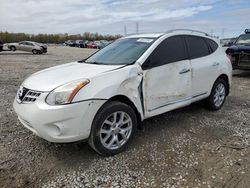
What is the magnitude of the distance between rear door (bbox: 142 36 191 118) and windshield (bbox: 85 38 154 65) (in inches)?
8.8

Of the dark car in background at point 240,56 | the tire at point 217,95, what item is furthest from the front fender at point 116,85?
the dark car in background at point 240,56

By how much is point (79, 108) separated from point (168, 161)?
1.36 m

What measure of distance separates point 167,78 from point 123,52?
852 mm

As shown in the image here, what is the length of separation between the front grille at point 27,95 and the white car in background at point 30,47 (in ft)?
94.1

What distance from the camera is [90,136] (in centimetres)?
348

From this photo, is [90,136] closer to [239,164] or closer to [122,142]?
[122,142]

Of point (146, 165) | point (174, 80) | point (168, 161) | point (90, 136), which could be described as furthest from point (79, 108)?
point (174, 80)

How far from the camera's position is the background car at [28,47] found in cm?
3086

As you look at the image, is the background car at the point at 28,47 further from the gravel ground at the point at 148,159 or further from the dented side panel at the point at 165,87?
the dented side panel at the point at 165,87

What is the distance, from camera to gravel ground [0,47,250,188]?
3172 millimetres

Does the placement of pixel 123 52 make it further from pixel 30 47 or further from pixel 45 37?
pixel 45 37

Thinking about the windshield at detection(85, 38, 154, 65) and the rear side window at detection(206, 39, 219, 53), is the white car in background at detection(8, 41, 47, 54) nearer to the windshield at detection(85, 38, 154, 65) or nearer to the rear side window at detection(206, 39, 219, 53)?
the windshield at detection(85, 38, 154, 65)

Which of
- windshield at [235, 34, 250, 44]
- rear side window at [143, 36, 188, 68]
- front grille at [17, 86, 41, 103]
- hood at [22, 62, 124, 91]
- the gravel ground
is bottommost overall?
the gravel ground

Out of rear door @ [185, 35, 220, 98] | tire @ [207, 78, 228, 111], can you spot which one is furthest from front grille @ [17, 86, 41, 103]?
tire @ [207, 78, 228, 111]
